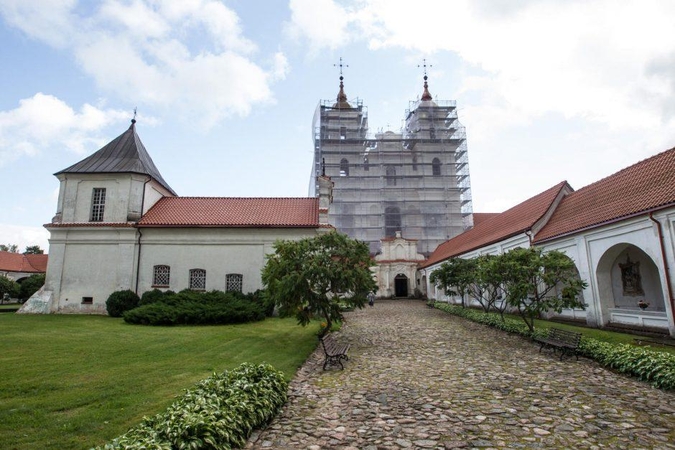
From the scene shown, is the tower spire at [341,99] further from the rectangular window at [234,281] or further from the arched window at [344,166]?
the rectangular window at [234,281]

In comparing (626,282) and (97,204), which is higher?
(97,204)

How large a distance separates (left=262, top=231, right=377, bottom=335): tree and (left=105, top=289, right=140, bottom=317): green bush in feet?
37.9

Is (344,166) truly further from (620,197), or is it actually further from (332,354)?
(332,354)

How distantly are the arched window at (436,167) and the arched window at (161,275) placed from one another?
108 feet

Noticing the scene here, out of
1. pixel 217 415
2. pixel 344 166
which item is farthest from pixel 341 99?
pixel 217 415

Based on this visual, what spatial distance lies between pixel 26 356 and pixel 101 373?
3.36 meters

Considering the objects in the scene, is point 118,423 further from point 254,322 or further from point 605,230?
point 605,230

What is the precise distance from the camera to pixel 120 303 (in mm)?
20641

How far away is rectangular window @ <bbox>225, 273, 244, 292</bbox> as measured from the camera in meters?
22.7

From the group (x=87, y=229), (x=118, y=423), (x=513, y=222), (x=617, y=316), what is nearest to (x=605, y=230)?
(x=617, y=316)

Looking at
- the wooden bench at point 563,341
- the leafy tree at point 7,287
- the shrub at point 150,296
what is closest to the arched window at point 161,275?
the shrub at point 150,296

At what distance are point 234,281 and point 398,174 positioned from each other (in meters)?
28.6

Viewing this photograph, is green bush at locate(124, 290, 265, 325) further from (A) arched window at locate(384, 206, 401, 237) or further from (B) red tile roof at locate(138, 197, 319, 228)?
(A) arched window at locate(384, 206, 401, 237)

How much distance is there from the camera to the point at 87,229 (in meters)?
22.7
